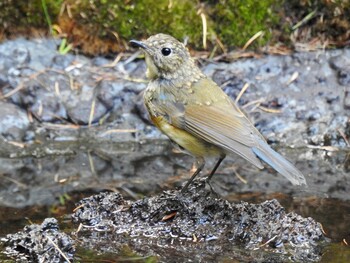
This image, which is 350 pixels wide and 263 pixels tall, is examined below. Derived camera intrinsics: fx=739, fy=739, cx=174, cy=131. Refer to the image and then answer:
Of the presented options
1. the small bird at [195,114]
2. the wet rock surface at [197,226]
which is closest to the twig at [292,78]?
the small bird at [195,114]

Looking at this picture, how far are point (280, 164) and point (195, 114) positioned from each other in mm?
867

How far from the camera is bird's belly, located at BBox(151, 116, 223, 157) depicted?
228 inches

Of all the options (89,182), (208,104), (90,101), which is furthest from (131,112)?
(208,104)

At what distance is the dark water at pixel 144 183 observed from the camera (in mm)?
5843

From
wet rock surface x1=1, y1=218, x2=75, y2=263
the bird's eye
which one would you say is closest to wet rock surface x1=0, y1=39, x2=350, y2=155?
the bird's eye

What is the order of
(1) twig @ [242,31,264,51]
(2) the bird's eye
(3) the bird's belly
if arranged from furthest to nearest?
(1) twig @ [242,31,264,51] < (2) the bird's eye < (3) the bird's belly

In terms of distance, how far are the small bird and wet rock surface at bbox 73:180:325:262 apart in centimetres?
21

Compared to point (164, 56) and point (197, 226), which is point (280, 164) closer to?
point (197, 226)

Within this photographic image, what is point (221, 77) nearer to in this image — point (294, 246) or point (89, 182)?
point (89, 182)

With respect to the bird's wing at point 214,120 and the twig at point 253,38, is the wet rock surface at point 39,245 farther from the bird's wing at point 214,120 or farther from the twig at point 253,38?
the twig at point 253,38

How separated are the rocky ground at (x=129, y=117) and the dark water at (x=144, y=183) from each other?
0.02m

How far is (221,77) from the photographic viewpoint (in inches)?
331

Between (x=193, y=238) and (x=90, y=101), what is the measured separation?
3.17 m

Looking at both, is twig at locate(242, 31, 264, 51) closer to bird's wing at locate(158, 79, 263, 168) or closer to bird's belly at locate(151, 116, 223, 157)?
bird's wing at locate(158, 79, 263, 168)
